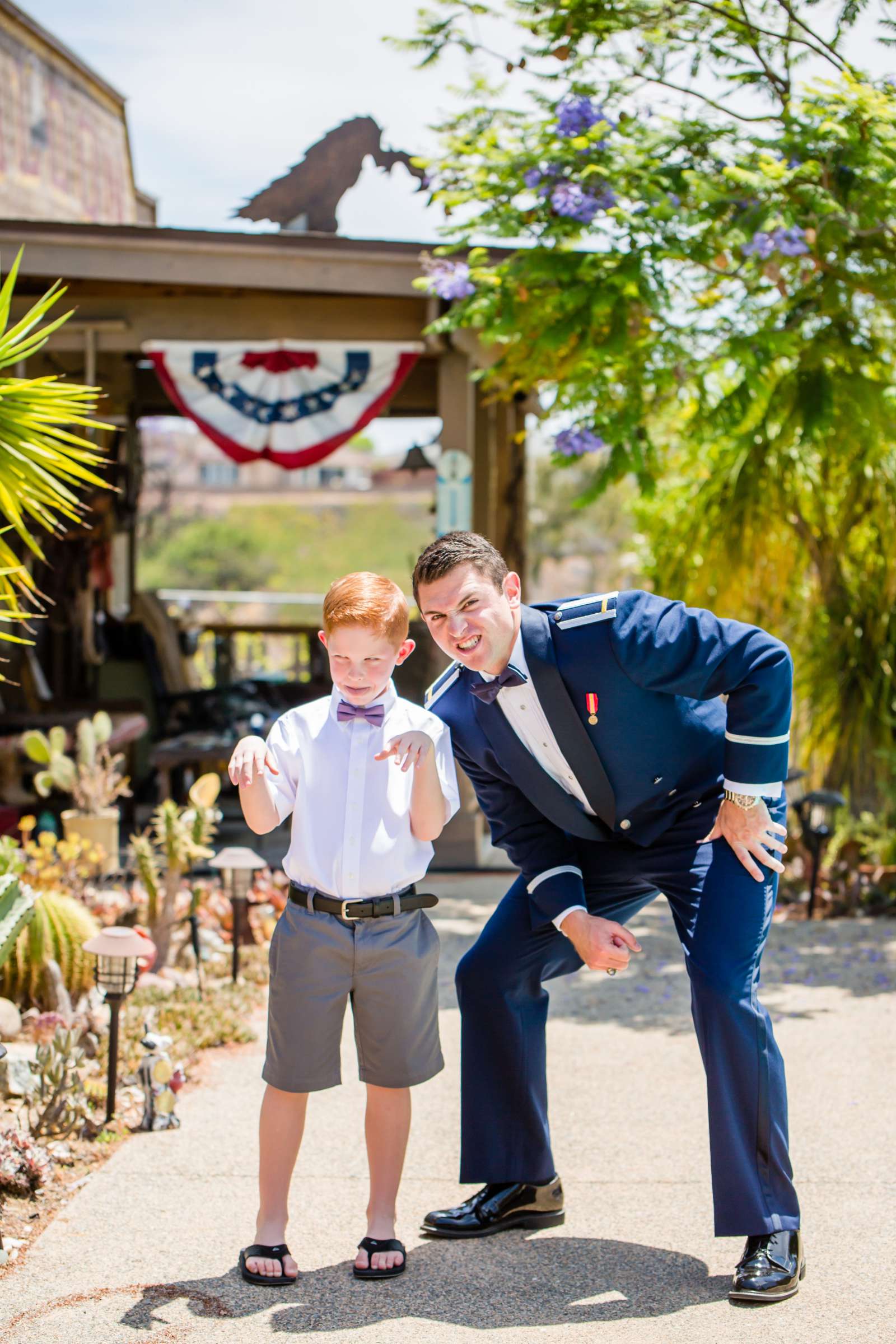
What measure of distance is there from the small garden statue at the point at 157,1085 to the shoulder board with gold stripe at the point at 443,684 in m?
1.29

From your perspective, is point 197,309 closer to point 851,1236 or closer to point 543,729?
point 543,729

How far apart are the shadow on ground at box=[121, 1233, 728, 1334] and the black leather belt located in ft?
2.54

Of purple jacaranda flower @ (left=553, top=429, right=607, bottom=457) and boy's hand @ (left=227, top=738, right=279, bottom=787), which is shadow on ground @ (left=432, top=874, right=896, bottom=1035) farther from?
boy's hand @ (left=227, top=738, right=279, bottom=787)

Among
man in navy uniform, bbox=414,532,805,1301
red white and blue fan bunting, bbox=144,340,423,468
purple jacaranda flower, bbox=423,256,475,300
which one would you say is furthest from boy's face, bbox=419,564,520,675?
red white and blue fan bunting, bbox=144,340,423,468

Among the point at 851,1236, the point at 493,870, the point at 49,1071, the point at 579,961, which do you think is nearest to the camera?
the point at 851,1236

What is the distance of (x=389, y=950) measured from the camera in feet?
9.34

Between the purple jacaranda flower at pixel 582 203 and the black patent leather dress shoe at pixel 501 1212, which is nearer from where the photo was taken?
the black patent leather dress shoe at pixel 501 1212

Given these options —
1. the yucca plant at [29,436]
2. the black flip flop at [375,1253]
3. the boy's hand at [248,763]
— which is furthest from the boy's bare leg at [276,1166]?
the yucca plant at [29,436]

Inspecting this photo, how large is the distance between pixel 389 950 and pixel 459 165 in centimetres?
466

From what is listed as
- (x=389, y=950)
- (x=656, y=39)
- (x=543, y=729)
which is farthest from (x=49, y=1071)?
(x=656, y=39)

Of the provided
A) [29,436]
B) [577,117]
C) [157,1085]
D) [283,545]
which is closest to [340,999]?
[157,1085]

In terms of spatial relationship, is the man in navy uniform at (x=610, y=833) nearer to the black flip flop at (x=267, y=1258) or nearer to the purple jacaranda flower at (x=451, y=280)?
the black flip flop at (x=267, y=1258)

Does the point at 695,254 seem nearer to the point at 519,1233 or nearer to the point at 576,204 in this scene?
the point at 576,204

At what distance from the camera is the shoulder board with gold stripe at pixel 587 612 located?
9.71ft
